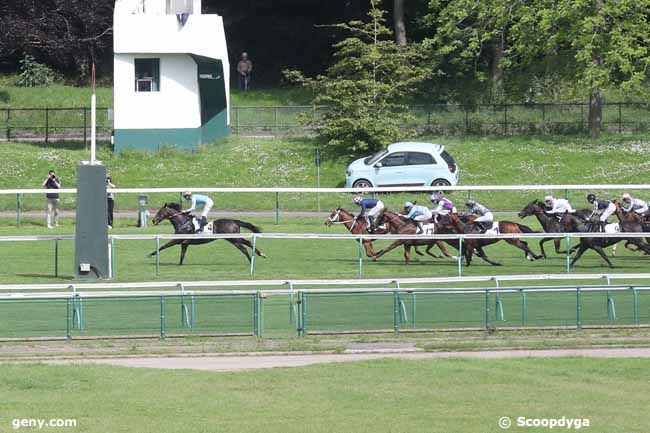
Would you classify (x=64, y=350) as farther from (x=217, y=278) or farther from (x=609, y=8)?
(x=609, y=8)

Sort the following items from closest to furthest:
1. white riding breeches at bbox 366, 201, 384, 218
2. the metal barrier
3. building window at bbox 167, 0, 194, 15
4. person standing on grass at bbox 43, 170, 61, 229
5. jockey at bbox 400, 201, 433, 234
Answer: the metal barrier
jockey at bbox 400, 201, 433, 234
white riding breeches at bbox 366, 201, 384, 218
person standing on grass at bbox 43, 170, 61, 229
building window at bbox 167, 0, 194, 15

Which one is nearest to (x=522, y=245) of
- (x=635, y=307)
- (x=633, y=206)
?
(x=633, y=206)

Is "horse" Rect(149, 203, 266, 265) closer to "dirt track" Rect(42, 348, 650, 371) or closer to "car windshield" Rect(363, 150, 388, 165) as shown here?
"dirt track" Rect(42, 348, 650, 371)

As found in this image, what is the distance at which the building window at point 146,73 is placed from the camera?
137 ft

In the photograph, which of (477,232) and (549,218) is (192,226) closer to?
(477,232)

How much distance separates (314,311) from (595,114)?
25.8m

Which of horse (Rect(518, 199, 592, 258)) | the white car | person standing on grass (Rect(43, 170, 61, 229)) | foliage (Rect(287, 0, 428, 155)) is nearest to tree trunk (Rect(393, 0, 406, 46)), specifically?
foliage (Rect(287, 0, 428, 155))

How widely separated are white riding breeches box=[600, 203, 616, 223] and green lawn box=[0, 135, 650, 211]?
773 centimetres

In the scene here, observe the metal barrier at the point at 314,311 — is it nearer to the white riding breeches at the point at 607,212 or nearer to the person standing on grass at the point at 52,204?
the white riding breeches at the point at 607,212

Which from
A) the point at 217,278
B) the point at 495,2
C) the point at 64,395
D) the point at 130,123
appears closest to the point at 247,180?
the point at 130,123

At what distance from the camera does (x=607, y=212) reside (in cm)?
2891

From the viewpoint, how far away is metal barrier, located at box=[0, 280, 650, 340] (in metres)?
20.1

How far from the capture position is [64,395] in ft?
50.9

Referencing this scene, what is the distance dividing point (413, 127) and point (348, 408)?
31236mm
